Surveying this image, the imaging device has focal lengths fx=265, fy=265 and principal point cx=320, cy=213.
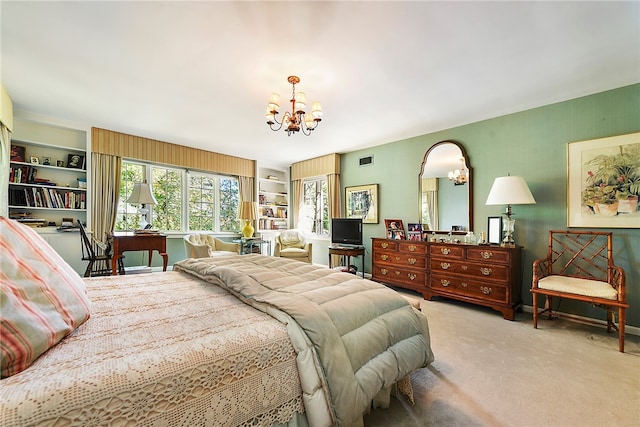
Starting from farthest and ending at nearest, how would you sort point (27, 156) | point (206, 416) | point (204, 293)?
point (27, 156), point (204, 293), point (206, 416)

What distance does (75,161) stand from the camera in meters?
4.09

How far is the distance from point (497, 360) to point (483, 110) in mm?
2894

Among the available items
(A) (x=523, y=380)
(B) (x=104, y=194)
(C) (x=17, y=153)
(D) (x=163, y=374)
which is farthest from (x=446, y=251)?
(C) (x=17, y=153)

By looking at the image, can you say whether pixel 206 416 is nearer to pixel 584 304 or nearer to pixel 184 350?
pixel 184 350

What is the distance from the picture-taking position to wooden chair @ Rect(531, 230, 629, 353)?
2322mm

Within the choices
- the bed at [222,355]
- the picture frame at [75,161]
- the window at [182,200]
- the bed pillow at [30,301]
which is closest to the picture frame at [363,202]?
the window at [182,200]

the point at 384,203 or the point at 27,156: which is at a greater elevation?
the point at 27,156

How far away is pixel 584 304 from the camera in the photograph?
2887mm

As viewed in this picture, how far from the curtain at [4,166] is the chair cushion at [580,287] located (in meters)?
6.12

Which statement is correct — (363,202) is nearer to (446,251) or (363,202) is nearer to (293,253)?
(293,253)

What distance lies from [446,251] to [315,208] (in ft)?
10.7

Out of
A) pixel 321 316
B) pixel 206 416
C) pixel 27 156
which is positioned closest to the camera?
pixel 206 416

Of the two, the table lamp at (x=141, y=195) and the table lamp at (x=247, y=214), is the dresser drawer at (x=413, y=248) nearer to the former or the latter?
the table lamp at (x=247, y=214)

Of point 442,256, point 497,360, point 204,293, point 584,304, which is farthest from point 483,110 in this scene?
point 204,293
